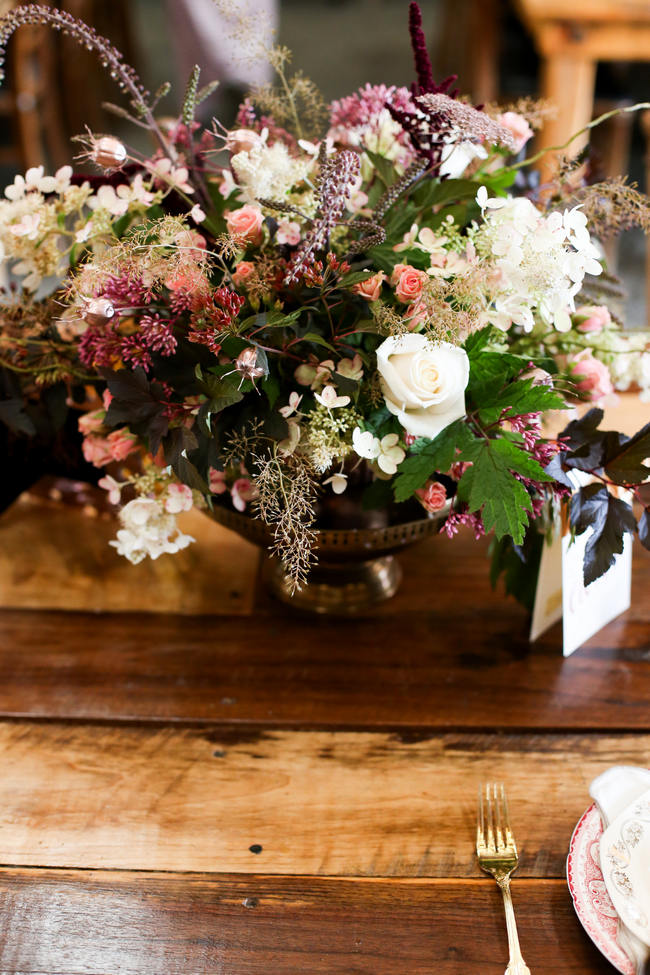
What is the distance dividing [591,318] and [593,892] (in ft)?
1.81

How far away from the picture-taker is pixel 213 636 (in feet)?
3.14

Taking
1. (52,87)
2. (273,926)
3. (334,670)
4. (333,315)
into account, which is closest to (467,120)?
(333,315)

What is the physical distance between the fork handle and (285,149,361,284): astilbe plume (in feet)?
1.72

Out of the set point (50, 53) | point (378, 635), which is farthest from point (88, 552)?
point (50, 53)

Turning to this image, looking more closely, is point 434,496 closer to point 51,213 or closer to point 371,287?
point 371,287

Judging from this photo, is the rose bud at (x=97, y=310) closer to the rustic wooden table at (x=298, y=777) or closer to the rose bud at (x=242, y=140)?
the rose bud at (x=242, y=140)

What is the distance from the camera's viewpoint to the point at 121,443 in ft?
2.70

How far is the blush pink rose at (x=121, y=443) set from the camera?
82 centimetres

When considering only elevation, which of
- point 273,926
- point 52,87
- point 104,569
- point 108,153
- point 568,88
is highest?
point 52,87

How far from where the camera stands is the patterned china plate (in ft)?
2.02

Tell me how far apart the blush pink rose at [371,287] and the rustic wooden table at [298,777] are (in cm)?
40

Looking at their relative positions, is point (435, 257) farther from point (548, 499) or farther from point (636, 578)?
point (636, 578)

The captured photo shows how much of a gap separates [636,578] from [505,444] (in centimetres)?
44

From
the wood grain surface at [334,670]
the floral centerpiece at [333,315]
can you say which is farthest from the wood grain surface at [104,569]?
the floral centerpiece at [333,315]
